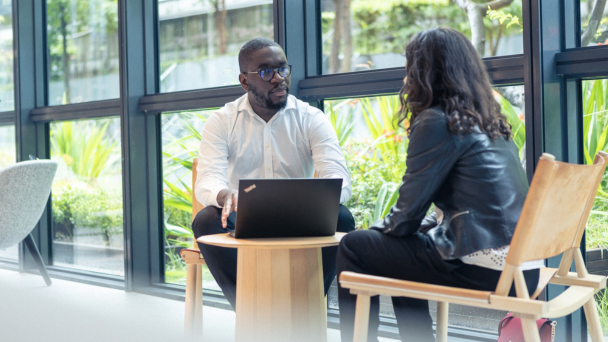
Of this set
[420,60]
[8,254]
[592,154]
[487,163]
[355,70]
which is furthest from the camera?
[8,254]

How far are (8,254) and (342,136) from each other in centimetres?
323

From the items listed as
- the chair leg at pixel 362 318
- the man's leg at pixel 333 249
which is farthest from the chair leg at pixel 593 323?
the man's leg at pixel 333 249

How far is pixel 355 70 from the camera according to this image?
273 centimetres

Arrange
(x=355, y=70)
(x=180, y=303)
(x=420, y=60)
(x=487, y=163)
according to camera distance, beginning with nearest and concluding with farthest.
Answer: (x=487, y=163) < (x=420, y=60) < (x=355, y=70) < (x=180, y=303)

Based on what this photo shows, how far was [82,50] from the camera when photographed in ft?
13.3

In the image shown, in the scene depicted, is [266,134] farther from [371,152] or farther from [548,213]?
[548,213]

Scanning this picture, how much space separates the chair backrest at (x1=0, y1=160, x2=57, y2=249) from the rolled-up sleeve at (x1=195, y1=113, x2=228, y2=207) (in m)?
1.59

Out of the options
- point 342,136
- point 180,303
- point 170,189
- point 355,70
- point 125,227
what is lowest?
point 180,303

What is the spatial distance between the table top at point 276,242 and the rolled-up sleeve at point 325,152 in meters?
0.49

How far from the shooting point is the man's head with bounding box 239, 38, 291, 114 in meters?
2.32

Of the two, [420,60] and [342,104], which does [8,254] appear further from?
[420,60]

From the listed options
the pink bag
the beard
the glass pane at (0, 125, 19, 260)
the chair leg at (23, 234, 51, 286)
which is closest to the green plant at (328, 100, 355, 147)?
the beard

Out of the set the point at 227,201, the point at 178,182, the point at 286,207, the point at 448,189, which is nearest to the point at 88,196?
the point at 178,182

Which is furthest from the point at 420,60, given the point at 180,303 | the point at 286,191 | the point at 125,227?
the point at 125,227
